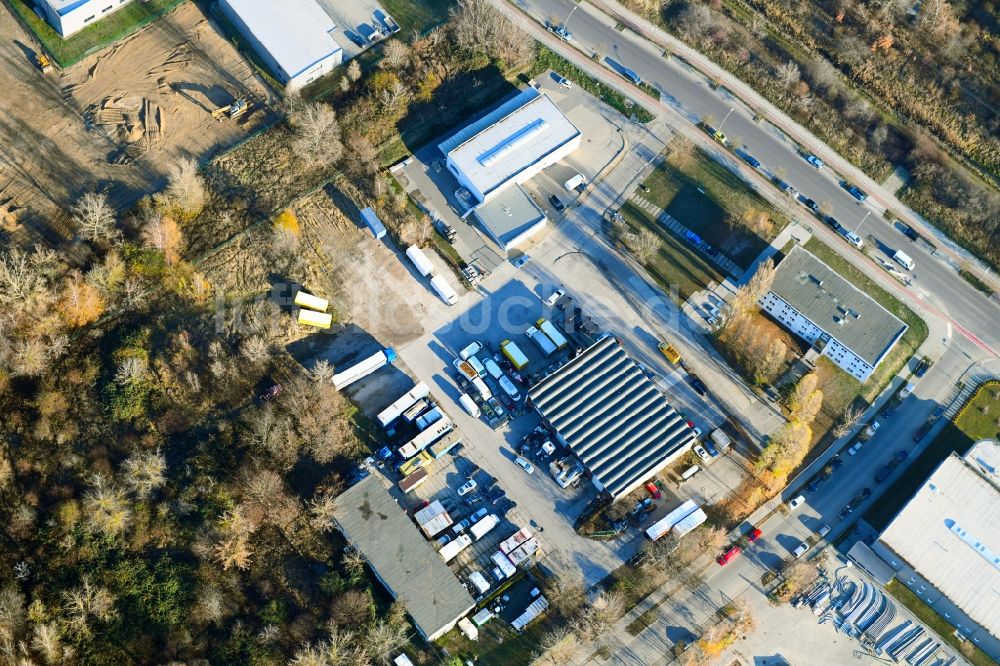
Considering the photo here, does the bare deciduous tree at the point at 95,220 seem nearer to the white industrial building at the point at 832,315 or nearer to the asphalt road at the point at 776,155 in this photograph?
the asphalt road at the point at 776,155

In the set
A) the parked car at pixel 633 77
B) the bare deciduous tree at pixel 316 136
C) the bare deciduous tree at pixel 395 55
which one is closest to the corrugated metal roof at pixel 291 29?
the bare deciduous tree at pixel 395 55

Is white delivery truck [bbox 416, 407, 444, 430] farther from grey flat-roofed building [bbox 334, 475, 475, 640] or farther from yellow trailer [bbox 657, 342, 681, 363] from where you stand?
yellow trailer [bbox 657, 342, 681, 363]

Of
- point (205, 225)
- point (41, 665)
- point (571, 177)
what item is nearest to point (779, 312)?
point (571, 177)

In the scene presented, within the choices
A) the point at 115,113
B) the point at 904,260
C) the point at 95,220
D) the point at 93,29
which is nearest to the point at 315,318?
the point at 95,220

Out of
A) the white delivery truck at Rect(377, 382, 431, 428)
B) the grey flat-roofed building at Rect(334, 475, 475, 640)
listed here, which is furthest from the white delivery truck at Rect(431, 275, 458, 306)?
the grey flat-roofed building at Rect(334, 475, 475, 640)

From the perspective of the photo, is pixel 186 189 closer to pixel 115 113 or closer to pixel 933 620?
pixel 115 113
